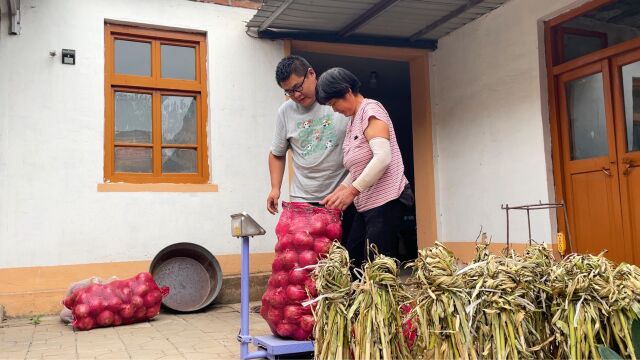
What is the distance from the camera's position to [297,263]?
3.03 meters

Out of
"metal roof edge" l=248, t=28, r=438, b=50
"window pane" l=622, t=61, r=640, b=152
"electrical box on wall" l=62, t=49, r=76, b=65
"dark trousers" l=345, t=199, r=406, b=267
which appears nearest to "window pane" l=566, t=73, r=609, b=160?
"window pane" l=622, t=61, r=640, b=152

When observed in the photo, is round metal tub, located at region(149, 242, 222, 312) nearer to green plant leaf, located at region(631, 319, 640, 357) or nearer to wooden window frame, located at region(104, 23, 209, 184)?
wooden window frame, located at region(104, 23, 209, 184)

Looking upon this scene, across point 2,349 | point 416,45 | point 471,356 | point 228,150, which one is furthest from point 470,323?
point 416,45

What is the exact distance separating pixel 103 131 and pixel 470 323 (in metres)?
4.91

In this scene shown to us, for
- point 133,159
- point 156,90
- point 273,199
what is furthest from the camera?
point 156,90

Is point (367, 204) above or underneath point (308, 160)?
underneath

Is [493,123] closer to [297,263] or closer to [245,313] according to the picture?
[297,263]

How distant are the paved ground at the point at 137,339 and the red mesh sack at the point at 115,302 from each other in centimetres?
10

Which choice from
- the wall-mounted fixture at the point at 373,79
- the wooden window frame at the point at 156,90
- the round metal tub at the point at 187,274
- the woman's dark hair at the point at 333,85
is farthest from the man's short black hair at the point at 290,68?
the wall-mounted fixture at the point at 373,79

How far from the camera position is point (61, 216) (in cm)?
554

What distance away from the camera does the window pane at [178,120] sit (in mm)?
6148

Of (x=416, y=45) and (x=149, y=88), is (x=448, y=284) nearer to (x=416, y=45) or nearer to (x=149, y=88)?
(x=149, y=88)

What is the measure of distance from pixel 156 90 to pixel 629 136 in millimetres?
4813

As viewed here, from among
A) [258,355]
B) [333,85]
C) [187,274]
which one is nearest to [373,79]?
[187,274]
